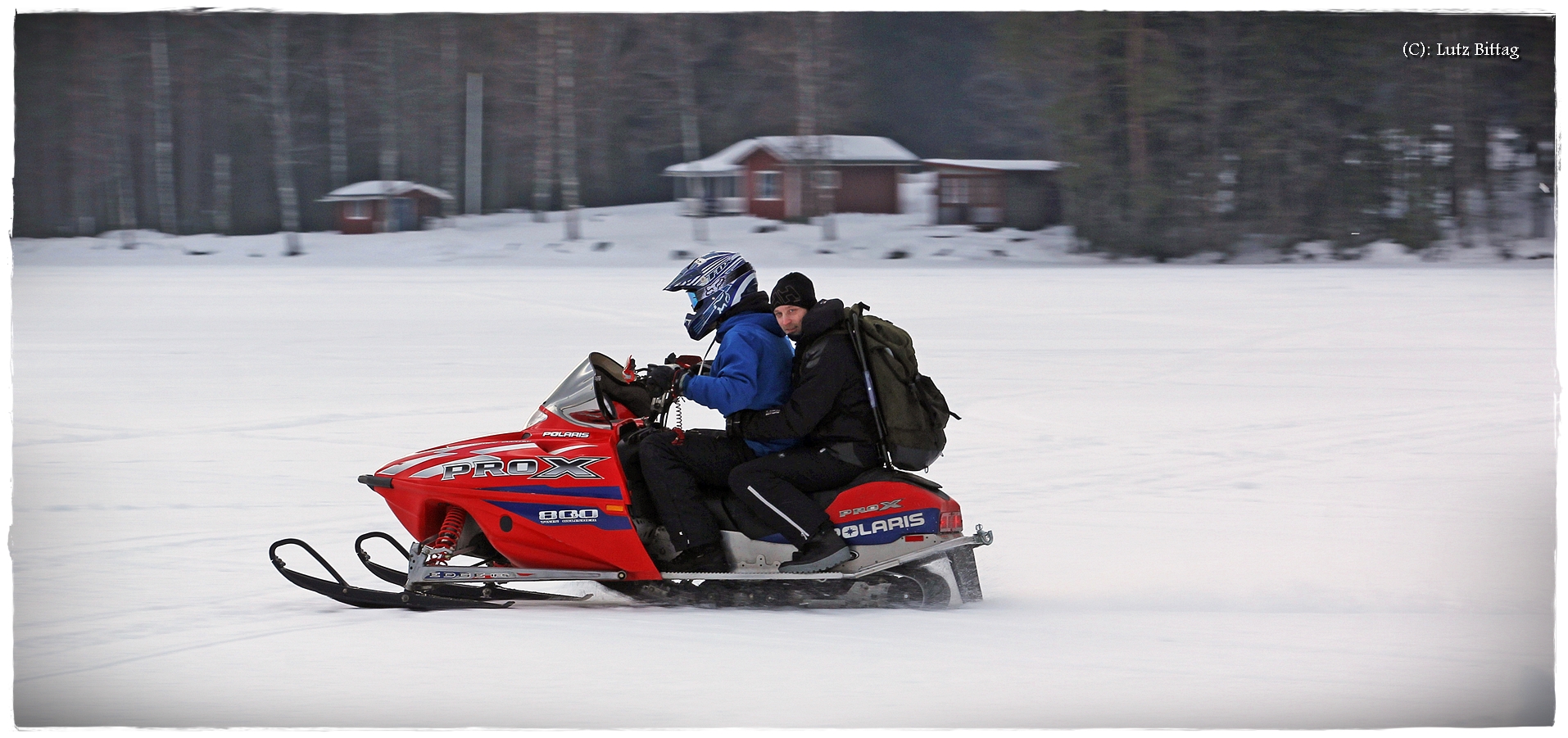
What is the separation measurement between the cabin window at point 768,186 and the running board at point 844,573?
1390 centimetres

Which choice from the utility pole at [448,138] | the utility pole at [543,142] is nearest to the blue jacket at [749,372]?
the utility pole at [448,138]

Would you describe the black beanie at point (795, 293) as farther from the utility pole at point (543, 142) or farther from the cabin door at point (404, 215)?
the cabin door at point (404, 215)

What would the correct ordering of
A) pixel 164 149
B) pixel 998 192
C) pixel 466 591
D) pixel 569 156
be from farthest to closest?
1. pixel 569 156
2. pixel 998 192
3. pixel 164 149
4. pixel 466 591

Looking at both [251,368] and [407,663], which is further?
[251,368]

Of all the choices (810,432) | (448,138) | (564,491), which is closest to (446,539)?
(564,491)

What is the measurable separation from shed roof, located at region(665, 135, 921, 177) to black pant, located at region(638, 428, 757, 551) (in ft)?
46.4

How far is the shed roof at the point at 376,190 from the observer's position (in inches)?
752

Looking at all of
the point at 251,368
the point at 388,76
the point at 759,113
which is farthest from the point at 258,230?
the point at 251,368

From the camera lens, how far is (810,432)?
4.39 metres

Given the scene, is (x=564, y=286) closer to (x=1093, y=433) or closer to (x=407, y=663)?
(x=1093, y=433)

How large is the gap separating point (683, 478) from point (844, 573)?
24.0 inches

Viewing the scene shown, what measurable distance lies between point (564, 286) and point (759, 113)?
446cm

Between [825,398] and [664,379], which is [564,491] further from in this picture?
[825,398]

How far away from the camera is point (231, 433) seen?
786 cm
